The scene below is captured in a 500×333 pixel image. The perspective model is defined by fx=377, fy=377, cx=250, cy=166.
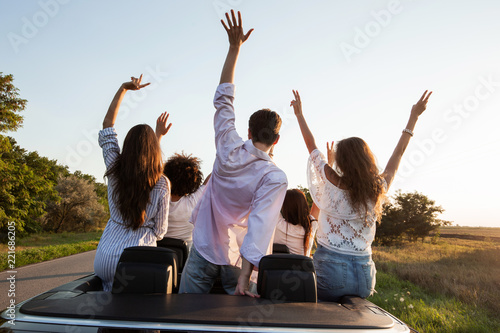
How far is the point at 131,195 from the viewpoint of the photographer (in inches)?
114

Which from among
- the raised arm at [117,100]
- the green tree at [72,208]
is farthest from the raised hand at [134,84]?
the green tree at [72,208]

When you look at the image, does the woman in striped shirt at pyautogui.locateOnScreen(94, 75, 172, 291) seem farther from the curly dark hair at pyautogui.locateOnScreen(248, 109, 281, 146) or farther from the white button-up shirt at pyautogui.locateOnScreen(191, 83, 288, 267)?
the curly dark hair at pyautogui.locateOnScreen(248, 109, 281, 146)

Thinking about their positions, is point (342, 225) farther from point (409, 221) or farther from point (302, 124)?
point (409, 221)

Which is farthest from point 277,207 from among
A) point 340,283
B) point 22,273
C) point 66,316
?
point 22,273

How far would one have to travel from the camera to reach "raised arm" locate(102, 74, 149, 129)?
325 centimetres

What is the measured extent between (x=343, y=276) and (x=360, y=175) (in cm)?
77

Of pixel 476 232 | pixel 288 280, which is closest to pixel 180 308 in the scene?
pixel 288 280

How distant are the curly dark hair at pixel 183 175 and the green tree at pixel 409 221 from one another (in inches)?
1148

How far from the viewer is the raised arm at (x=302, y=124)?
3520mm

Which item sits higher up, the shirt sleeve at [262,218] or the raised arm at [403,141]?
the raised arm at [403,141]

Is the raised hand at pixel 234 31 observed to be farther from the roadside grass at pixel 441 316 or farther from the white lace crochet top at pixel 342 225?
the roadside grass at pixel 441 316

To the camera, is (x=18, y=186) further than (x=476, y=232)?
No

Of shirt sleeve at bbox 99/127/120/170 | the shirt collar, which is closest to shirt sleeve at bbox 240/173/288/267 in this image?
the shirt collar

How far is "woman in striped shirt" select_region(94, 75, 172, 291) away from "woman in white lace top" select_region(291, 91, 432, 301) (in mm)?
1315
